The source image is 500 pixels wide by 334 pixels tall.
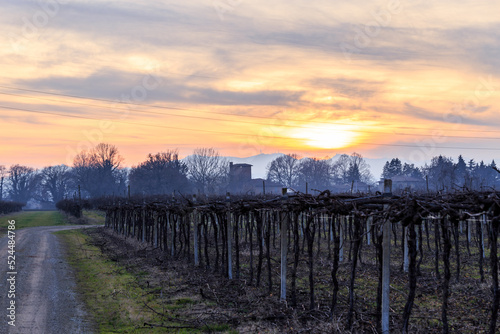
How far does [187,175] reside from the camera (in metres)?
91.7

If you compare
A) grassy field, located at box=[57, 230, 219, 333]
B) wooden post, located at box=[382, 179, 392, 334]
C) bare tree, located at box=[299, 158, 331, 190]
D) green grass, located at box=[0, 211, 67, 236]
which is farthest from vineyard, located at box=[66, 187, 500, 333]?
bare tree, located at box=[299, 158, 331, 190]

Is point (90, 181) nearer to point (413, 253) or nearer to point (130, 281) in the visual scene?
point (130, 281)

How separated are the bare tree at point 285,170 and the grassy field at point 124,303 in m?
101

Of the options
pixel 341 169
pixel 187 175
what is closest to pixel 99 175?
pixel 187 175

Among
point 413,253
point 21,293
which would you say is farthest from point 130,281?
point 413,253

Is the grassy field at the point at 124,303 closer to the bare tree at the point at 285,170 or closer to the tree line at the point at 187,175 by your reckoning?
the tree line at the point at 187,175

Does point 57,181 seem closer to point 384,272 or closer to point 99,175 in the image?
point 99,175

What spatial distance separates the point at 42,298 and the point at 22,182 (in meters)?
126

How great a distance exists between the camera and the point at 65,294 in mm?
10922

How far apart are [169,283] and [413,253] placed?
292 inches

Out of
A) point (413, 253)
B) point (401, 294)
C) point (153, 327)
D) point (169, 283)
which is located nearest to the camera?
point (413, 253)

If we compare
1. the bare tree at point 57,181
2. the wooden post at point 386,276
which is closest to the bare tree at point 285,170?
the bare tree at point 57,181

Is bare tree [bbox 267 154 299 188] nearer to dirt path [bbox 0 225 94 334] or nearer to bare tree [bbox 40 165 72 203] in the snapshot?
bare tree [bbox 40 165 72 203]

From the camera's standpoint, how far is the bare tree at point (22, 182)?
119500mm
